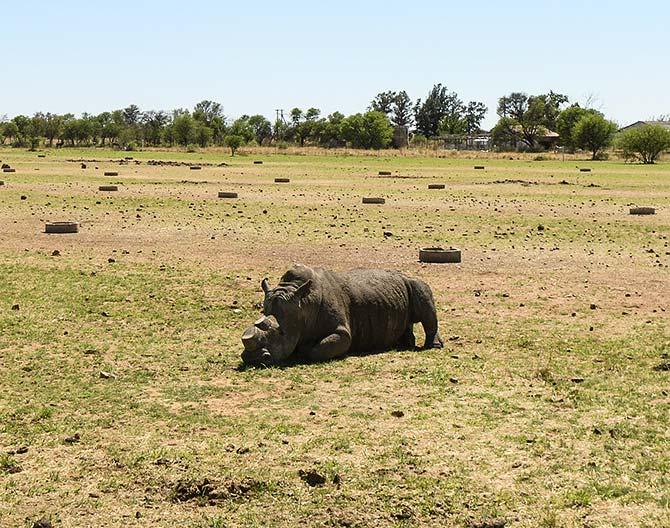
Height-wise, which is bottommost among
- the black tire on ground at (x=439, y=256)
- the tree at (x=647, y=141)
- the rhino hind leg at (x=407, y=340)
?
the rhino hind leg at (x=407, y=340)

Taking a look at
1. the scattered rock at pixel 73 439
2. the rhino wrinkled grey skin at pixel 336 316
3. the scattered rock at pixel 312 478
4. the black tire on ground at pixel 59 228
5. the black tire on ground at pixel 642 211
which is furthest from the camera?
the black tire on ground at pixel 642 211

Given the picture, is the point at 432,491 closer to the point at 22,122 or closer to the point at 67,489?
the point at 67,489

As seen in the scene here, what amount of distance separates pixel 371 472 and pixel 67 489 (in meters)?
2.17

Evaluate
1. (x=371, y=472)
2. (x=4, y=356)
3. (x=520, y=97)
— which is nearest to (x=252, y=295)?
(x=4, y=356)

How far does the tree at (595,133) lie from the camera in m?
87.4

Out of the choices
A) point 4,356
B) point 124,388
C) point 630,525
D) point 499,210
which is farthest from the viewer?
point 499,210

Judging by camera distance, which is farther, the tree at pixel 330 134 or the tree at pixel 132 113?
the tree at pixel 132 113

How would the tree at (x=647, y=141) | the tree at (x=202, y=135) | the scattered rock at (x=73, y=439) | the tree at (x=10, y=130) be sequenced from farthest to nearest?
the tree at (x=10, y=130) < the tree at (x=202, y=135) < the tree at (x=647, y=141) < the scattered rock at (x=73, y=439)

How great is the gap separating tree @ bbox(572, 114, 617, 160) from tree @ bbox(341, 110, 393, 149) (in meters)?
36.5

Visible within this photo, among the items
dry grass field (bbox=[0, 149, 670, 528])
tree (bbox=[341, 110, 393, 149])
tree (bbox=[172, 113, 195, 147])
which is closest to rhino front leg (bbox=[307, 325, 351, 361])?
dry grass field (bbox=[0, 149, 670, 528])

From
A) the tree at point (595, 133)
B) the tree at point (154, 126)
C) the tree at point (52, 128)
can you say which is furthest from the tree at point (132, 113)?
the tree at point (595, 133)

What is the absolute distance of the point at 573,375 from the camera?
32.8 feet

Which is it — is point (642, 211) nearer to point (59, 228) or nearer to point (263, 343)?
point (59, 228)

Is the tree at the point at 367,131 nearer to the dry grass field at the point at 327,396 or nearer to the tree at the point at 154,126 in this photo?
the tree at the point at 154,126
